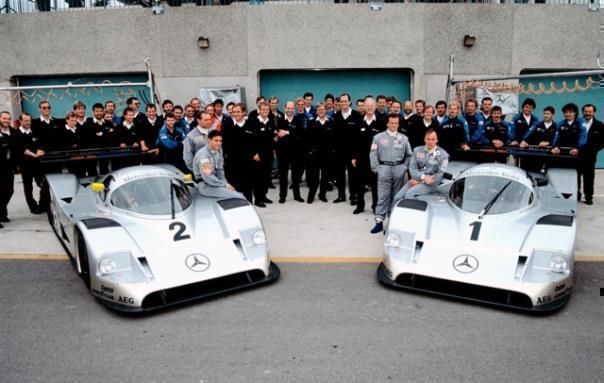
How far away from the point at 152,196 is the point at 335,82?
812cm

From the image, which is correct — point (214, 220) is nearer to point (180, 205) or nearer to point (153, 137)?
point (180, 205)

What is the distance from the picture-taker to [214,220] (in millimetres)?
5520

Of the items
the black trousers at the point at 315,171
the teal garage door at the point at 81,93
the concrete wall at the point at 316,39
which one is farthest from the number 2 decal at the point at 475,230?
the teal garage door at the point at 81,93

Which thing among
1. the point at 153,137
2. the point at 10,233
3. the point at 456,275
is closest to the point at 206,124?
the point at 153,137

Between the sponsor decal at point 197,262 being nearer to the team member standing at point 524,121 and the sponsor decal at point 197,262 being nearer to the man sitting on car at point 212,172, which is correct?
the man sitting on car at point 212,172

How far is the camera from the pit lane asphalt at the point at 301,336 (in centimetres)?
362

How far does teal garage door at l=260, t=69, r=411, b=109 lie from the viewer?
12867 millimetres

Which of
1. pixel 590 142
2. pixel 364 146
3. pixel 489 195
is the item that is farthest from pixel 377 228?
pixel 590 142

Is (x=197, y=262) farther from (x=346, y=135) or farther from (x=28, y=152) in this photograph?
(x=28, y=152)

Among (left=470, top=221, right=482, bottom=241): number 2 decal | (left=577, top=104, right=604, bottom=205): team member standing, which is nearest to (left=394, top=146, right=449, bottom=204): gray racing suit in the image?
(left=470, top=221, right=482, bottom=241): number 2 decal

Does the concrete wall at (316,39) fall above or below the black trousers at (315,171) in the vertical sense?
above

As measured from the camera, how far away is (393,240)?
518 cm

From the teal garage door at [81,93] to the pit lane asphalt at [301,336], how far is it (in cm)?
787

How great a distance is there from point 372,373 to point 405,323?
0.89m
